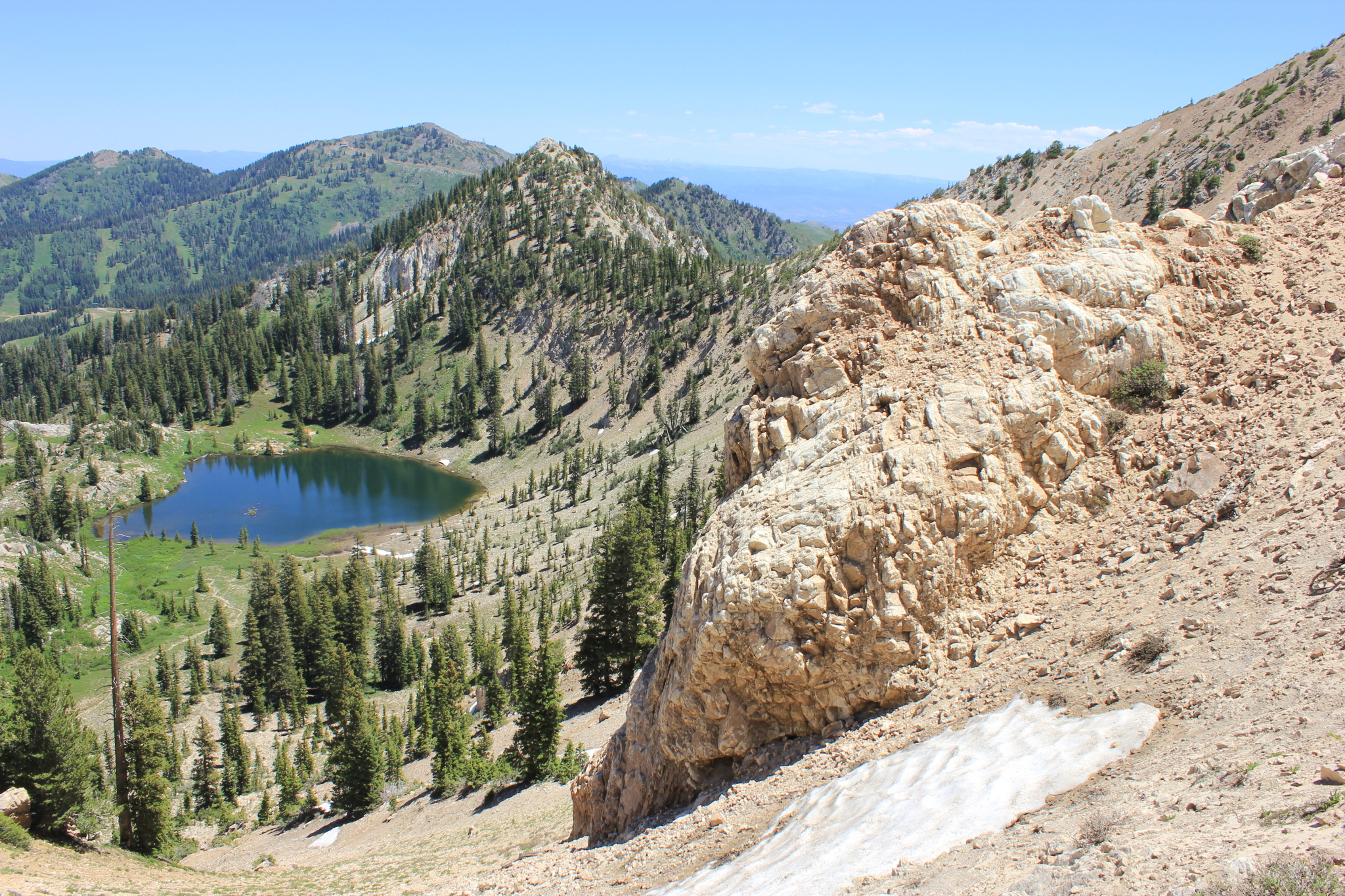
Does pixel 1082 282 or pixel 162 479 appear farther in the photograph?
pixel 162 479

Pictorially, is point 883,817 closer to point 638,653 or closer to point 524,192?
point 638,653

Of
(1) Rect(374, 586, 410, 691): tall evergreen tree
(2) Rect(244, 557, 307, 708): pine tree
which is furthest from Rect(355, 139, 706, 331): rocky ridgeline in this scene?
(1) Rect(374, 586, 410, 691): tall evergreen tree

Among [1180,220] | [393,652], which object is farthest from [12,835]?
[393,652]

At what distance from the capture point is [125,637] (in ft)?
259

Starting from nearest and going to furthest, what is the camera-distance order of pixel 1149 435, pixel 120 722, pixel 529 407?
pixel 1149 435 < pixel 120 722 < pixel 529 407

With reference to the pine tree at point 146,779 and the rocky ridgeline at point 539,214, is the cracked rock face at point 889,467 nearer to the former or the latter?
the pine tree at point 146,779

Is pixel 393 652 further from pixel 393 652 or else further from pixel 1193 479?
pixel 1193 479

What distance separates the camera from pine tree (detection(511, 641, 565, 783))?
101ft

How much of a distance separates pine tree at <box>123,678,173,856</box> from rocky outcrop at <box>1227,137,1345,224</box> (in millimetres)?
43230

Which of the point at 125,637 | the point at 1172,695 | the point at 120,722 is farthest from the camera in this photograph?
the point at 125,637

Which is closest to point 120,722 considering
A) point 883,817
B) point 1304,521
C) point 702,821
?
point 702,821

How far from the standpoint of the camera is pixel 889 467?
14656 mm

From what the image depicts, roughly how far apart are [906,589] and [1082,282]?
29.7 ft

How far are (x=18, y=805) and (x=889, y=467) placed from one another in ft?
116
